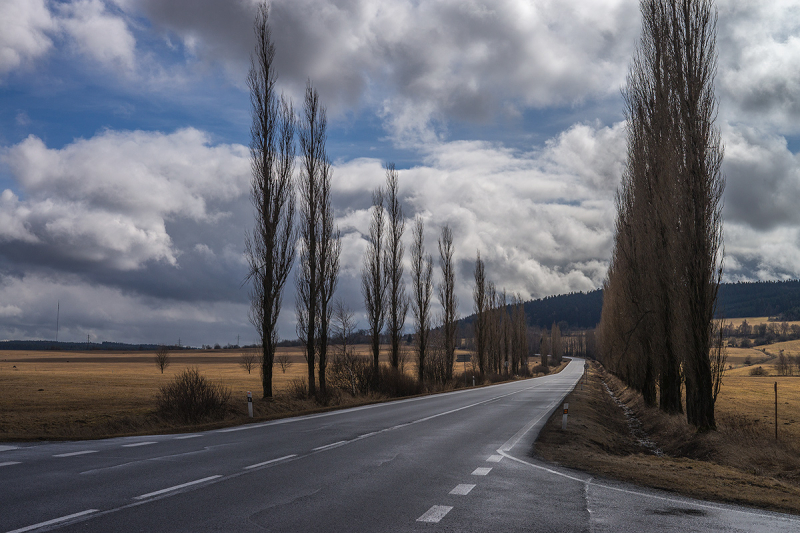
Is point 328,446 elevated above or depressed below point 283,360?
above

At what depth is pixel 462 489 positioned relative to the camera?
812cm

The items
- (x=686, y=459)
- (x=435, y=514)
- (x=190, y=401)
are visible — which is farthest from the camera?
(x=190, y=401)

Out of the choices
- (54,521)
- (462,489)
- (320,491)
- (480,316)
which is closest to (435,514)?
(462,489)

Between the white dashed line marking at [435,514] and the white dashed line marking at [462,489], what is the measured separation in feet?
2.81

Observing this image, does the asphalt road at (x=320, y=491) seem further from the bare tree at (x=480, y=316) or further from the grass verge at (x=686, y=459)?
the bare tree at (x=480, y=316)

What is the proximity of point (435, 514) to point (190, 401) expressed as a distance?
13.9 metres

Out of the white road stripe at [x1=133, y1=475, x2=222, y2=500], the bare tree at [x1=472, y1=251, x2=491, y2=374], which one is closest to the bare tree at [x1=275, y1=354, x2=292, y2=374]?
the bare tree at [x1=472, y1=251, x2=491, y2=374]

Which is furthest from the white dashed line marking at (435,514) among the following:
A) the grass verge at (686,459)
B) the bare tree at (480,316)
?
Answer: the bare tree at (480,316)

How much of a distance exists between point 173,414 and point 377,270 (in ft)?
65.6

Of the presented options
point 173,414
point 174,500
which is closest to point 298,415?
point 173,414

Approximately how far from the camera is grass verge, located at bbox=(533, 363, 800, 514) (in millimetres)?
8836

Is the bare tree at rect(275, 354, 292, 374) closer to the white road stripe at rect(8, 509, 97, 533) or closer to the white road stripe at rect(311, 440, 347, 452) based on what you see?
the white road stripe at rect(311, 440, 347, 452)

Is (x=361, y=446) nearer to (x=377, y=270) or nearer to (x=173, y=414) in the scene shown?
(x=173, y=414)

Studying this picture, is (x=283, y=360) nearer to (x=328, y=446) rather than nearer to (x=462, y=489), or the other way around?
(x=328, y=446)
